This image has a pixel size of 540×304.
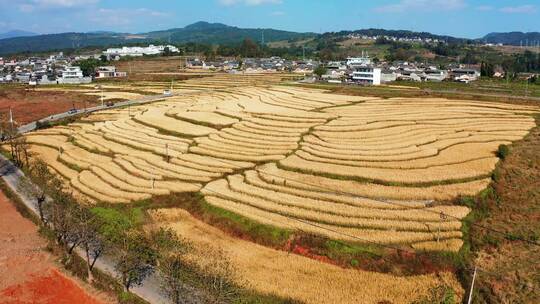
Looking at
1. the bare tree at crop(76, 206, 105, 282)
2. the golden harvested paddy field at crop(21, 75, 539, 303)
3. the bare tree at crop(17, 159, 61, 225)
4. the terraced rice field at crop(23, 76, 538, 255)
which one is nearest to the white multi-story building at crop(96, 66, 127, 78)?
the golden harvested paddy field at crop(21, 75, 539, 303)

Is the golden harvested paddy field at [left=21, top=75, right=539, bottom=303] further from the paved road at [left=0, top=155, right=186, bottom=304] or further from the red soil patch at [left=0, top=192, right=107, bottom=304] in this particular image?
the red soil patch at [left=0, top=192, right=107, bottom=304]

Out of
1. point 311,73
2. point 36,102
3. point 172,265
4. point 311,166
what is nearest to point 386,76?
point 311,73

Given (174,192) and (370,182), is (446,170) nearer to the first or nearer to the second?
(370,182)

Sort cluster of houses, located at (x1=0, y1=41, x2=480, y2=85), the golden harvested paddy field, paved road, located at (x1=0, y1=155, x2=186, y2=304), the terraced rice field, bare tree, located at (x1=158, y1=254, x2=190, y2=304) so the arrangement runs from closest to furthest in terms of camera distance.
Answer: bare tree, located at (x1=158, y1=254, x2=190, y2=304) → paved road, located at (x1=0, y1=155, x2=186, y2=304) → the golden harvested paddy field → the terraced rice field → cluster of houses, located at (x1=0, y1=41, x2=480, y2=85)

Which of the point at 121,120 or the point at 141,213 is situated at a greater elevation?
the point at 121,120

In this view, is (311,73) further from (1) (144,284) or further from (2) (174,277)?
(2) (174,277)

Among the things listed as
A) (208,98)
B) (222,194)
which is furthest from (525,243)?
(208,98)
